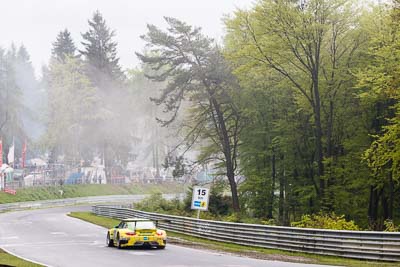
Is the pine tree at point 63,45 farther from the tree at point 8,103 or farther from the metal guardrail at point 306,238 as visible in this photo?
the metal guardrail at point 306,238

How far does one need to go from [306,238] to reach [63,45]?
291 feet

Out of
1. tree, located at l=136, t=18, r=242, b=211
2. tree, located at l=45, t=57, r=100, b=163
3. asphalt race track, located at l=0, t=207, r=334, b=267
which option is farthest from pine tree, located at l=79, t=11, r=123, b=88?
asphalt race track, located at l=0, t=207, r=334, b=267

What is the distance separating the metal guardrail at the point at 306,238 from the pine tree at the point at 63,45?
7627cm

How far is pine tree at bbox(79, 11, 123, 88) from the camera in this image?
292 ft

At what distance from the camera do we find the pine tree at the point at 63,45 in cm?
10288

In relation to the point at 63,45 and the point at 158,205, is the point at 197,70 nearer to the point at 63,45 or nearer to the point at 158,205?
the point at 158,205

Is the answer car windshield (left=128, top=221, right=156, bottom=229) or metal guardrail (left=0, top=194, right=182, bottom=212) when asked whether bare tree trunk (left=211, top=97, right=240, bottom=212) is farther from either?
car windshield (left=128, top=221, right=156, bottom=229)

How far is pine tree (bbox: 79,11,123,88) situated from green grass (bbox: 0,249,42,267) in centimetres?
6697

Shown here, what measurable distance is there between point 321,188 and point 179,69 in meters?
16.1

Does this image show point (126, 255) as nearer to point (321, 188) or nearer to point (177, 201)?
point (321, 188)

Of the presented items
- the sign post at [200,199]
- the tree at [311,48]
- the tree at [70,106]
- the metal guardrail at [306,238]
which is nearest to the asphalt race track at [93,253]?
the metal guardrail at [306,238]

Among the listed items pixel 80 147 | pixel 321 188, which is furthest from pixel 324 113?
pixel 80 147

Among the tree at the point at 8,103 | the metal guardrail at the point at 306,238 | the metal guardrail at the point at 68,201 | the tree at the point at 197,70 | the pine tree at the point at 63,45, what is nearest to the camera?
the metal guardrail at the point at 306,238

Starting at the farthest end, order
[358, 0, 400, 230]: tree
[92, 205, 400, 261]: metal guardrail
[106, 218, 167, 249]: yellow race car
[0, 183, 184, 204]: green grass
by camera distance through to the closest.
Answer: [0, 183, 184, 204]: green grass → [358, 0, 400, 230]: tree → [106, 218, 167, 249]: yellow race car → [92, 205, 400, 261]: metal guardrail
